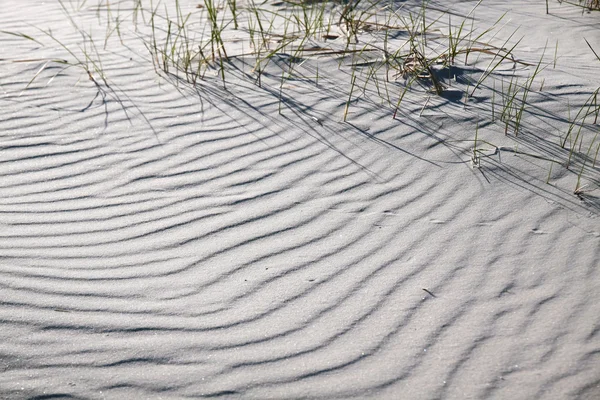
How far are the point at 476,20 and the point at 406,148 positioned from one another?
255cm

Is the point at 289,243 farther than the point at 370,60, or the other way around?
the point at 370,60

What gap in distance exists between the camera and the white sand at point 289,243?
7.34 ft

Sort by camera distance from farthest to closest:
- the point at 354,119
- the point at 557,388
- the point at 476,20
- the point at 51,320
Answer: the point at 476,20 → the point at 354,119 → the point at 51,320 → the point at 557,388

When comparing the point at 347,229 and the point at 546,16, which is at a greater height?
the point at 546,16

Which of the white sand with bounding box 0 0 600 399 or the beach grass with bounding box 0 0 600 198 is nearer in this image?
the white sand with bounding box 0 0 600 399

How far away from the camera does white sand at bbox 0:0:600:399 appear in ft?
7.34

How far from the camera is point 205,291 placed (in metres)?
2.62

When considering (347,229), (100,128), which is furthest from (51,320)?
(100,128)

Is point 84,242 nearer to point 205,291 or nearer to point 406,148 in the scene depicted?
point 205,291

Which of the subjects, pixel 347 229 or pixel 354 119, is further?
pixel 354 119

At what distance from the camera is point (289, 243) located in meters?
2.93

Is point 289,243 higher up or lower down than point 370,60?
lower down

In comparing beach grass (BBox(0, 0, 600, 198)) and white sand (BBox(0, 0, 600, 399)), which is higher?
beach grass (BBox(0, 0, 600, 198))

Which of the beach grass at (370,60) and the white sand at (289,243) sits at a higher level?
the beach grass at (370,60)
